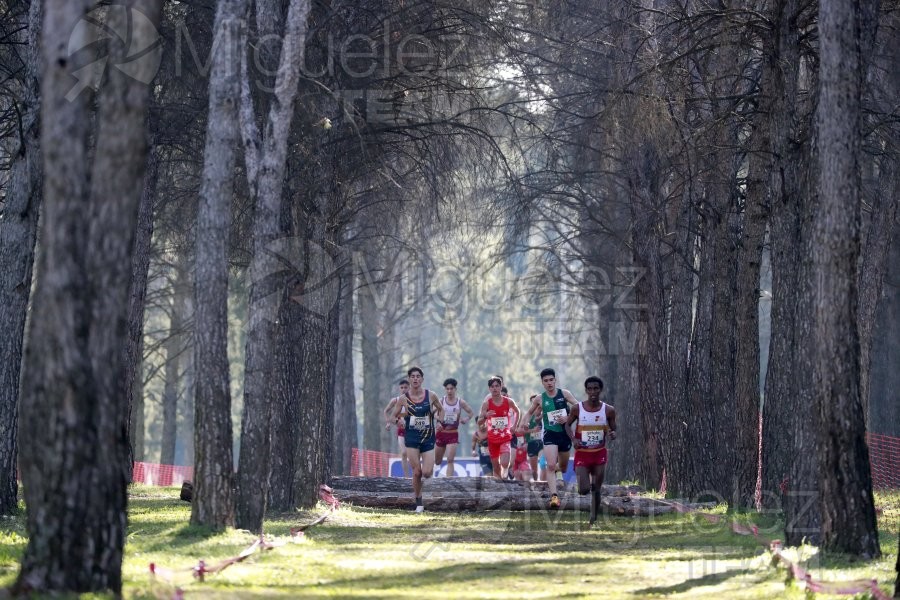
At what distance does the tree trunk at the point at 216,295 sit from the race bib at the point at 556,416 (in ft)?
21.2

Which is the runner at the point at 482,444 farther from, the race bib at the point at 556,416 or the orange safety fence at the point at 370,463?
the orange safety fence at the point at 370,463

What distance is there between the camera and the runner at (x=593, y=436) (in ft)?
57.3

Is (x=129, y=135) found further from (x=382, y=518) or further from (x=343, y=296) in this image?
(x=343, y=296)

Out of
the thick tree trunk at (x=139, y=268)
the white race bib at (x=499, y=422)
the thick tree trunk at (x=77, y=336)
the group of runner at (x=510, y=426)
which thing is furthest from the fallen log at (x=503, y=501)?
the thick tree trunk at (x=77, y=336)

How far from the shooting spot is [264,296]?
14.4 metres

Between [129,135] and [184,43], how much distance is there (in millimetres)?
9981

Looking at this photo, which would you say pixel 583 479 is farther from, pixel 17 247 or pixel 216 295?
pixel 17 247

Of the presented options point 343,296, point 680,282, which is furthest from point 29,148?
point 343,296

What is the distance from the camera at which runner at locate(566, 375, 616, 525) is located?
57.3 ft

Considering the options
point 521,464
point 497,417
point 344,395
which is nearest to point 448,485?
point 497,417

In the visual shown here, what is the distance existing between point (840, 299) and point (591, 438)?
6.03 metres

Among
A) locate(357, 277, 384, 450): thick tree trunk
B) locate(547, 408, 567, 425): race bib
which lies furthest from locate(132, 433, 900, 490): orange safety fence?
locate(547, 408, 567, 425): race bib

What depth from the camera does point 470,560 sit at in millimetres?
12391

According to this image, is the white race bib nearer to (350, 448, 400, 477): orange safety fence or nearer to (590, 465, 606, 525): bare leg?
(590, 465, 606, 525): bare leg
